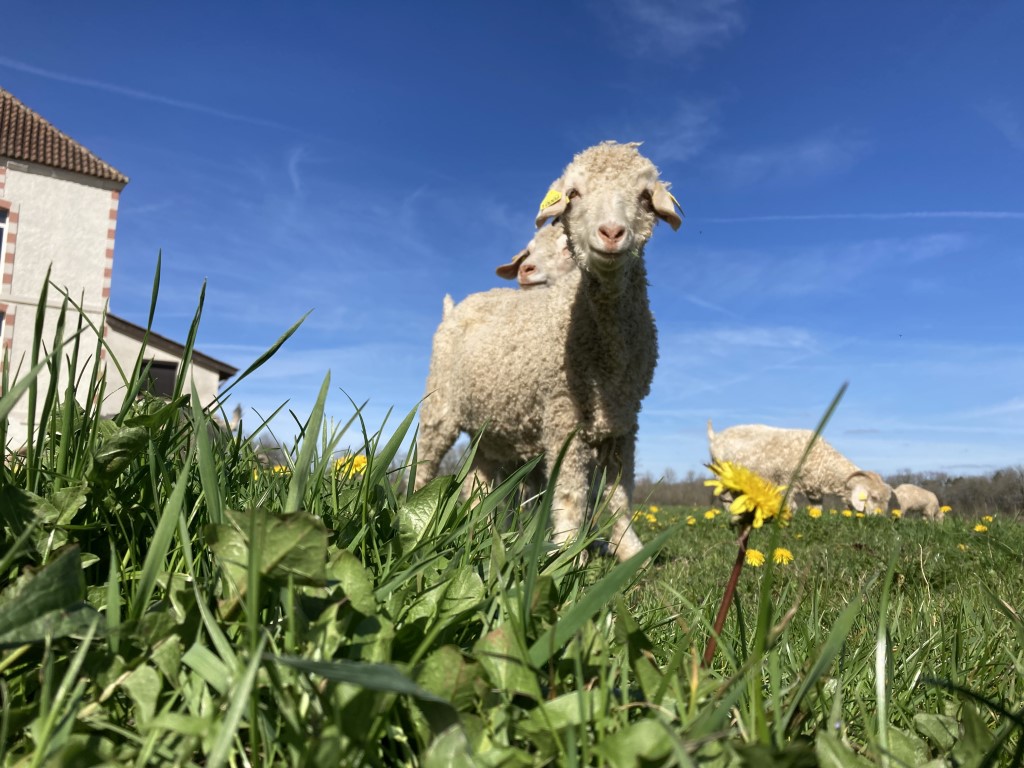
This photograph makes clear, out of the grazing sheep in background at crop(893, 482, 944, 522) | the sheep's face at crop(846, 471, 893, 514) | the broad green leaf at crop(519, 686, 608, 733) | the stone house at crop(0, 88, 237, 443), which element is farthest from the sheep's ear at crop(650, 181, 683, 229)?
the stone house at crop(0, 88, 237, 443)

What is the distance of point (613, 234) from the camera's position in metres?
3.89

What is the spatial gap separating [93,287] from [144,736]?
28214 mm

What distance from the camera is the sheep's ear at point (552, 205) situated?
423 cm

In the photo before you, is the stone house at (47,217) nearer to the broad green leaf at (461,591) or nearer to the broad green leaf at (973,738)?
the broad green leaf at (461,591)

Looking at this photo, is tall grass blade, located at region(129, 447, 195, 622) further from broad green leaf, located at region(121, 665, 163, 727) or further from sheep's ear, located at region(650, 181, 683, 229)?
sheep's ear, located at region(650, 181, 683, 229)

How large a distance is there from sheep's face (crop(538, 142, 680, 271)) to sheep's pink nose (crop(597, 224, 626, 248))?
4.5 inches

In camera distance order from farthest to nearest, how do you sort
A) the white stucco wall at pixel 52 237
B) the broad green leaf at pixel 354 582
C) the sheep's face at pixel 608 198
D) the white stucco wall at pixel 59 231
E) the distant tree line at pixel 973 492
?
the white stucco wall at pixel 59 231
the white stucco wall at pixel 52 237
the distant tree line at pixel 973 492
the sheep's face at pixel 608 198
the broad green leaf at pixel 354 582

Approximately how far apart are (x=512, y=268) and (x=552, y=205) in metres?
2.82

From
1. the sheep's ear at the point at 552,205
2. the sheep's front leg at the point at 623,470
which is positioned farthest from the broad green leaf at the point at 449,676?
the sheep's front leg at the point at 623,470

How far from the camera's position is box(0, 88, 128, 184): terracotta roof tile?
78.0ft

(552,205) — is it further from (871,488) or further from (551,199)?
(871,488)

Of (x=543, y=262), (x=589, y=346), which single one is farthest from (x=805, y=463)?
(x=589, y=346)

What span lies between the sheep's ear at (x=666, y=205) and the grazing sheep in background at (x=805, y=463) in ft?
34.8

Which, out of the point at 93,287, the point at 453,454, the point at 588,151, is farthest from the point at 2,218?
the point at 588,151
